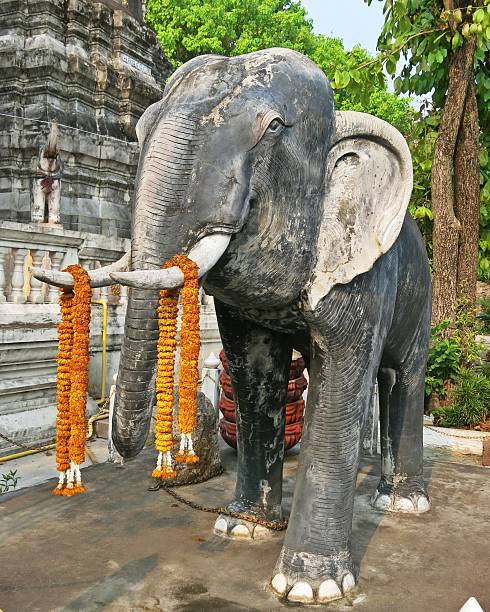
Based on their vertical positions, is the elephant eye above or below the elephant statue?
above

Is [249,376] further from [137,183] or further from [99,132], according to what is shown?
[99,132]

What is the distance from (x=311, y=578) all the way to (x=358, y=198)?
180 cm

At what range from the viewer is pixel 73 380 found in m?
2.80

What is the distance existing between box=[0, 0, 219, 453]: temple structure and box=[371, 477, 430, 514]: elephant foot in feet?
16.5

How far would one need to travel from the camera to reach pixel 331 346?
3193 millimetres

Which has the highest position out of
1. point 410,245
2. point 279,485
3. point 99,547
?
point 410,245

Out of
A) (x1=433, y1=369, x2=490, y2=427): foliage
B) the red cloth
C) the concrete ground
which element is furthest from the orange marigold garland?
the red cloth

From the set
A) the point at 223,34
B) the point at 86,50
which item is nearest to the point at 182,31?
the point at 223,34

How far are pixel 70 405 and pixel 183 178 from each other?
108 centimetres

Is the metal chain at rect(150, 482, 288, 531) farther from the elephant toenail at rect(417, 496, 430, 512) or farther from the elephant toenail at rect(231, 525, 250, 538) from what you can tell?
the elephant toenail at rect(417, 496, 430, 512)

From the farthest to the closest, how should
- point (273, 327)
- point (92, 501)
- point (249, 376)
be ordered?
point (92, 501)
point (249, 376)
point (273, 327)

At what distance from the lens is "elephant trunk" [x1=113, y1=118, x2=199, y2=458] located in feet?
8.54

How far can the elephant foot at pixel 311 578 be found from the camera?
3.03 metres

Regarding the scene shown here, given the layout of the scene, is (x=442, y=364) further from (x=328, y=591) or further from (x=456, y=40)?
(x=328, y=591)
